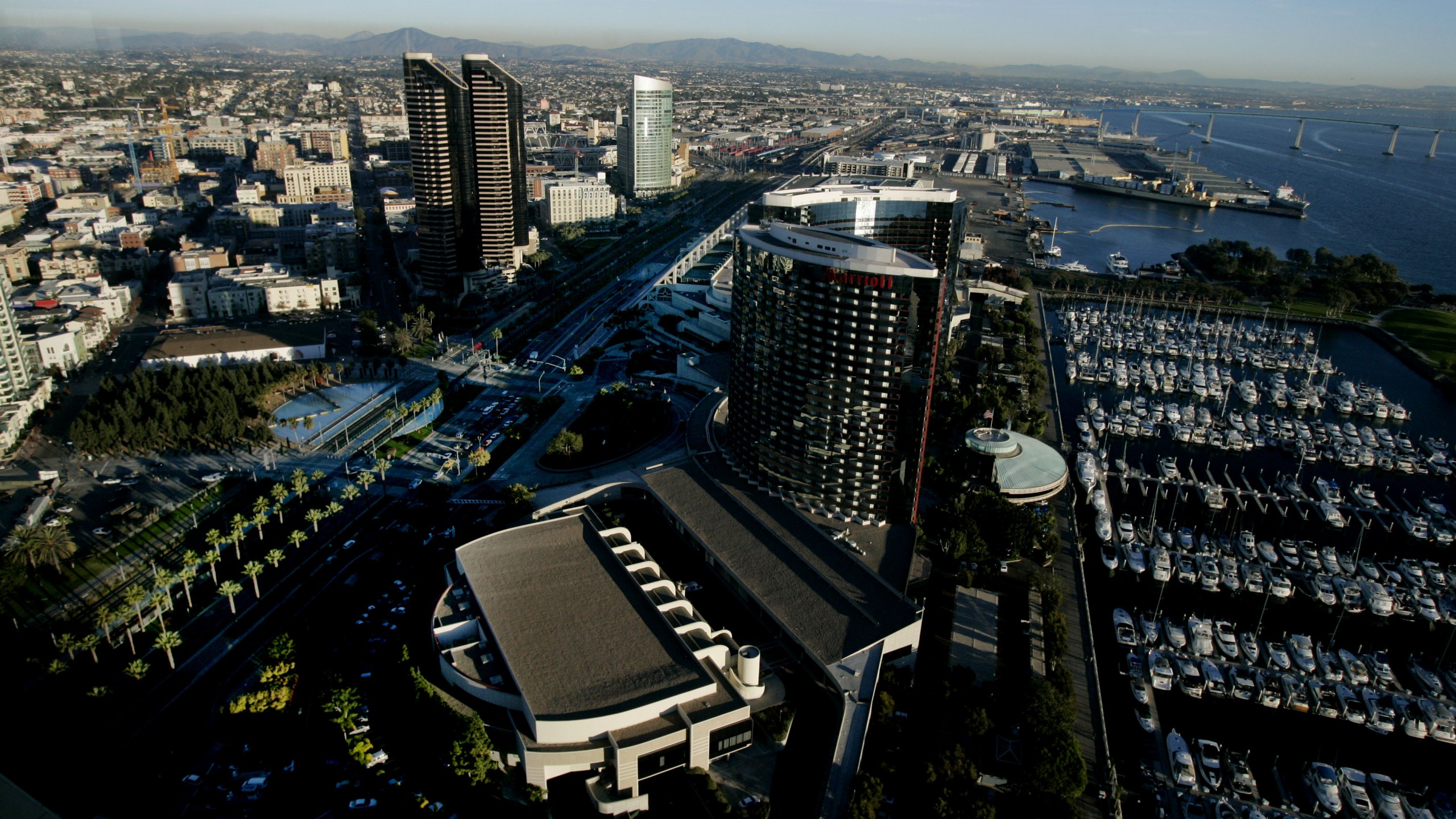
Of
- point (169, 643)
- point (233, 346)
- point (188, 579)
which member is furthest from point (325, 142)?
point (169, 643)

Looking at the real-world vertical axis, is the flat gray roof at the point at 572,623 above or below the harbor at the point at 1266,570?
above

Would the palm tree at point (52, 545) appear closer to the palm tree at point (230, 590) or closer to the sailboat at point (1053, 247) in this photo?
the palm tree at point (230, 590)

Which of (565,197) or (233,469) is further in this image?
(565,197)

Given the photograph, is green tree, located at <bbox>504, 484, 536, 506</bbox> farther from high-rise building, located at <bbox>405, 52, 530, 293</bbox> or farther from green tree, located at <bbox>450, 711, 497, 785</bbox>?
high-rise building, located at <bbox>405, 52, 530, 293</bbox>

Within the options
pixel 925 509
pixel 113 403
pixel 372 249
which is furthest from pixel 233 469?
pixel 372 249

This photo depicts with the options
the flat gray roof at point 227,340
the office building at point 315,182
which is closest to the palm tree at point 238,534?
the flat gray roof at point 227,340

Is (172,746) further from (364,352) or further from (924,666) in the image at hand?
(364,352)
